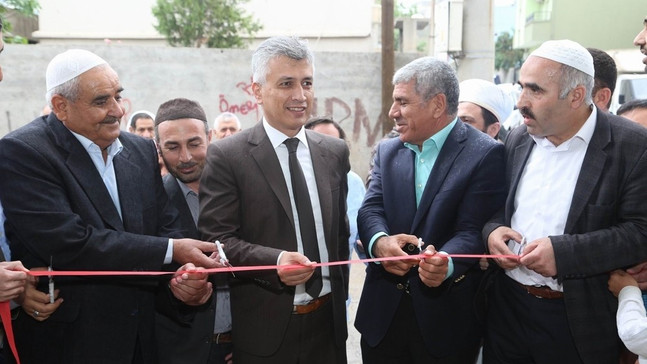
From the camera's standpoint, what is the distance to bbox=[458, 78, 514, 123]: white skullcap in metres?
4.91

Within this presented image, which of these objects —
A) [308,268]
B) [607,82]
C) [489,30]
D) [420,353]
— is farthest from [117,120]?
[489,30]

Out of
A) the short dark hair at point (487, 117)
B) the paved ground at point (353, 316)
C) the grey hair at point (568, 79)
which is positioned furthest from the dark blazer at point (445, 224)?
the paved ground at point (353, 316)

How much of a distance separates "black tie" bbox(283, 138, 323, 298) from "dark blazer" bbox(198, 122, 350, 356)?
7cm

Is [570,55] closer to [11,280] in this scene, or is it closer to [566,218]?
[566,218]

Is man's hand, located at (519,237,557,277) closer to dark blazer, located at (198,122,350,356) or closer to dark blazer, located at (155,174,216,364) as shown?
dark blazer, located at (198,122,350,356)

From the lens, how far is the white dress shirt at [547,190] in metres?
2.92

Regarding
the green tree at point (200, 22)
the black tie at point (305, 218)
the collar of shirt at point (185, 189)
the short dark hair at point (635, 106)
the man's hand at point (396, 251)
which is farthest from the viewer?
the green tree at point (200, 22)

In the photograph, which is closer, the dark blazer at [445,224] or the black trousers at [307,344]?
the black trousers at [307,344]

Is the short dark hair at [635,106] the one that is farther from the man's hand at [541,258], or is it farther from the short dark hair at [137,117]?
the short dark hair at [137,117]

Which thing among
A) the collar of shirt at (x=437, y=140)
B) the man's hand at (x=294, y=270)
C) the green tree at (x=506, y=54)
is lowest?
the green tree at (x=506, y=54)

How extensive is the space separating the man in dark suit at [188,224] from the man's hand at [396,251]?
959 mm

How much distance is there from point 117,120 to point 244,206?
82 centimetres

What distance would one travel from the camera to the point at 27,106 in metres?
10.8

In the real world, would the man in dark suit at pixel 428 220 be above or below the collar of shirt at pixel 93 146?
below
